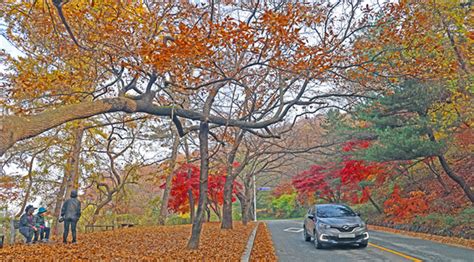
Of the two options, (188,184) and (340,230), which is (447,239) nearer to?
(340,230)

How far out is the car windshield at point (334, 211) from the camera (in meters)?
14.3

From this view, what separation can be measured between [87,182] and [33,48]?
14074mm

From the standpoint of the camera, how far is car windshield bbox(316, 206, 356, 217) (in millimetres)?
14272

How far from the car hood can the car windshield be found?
0.56 meters

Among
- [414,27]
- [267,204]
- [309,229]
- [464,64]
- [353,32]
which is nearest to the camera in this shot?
[414,27]

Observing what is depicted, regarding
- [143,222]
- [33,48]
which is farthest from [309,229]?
[143,222]

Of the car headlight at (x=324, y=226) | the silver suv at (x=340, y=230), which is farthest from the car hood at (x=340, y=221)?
the car headlight at (x=324, y=226)

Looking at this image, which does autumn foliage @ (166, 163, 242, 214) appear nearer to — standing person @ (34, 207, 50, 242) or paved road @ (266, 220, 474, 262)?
standing person @ (34, 207, 50, 242)

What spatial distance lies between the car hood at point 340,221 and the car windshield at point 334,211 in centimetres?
56

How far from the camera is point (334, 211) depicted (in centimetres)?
1462

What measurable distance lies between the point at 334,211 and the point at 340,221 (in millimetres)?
1383

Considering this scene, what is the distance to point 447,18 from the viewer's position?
1573cm

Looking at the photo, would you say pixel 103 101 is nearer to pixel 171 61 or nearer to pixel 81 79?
pixel 171 61

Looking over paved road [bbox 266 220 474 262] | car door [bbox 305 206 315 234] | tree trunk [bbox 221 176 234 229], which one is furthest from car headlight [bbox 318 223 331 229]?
tree trunk [bbox 221 176 234 229]
